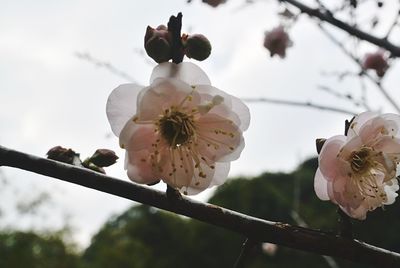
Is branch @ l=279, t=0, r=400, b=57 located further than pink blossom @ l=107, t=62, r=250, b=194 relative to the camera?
Yes

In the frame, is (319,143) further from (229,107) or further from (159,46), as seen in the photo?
(159,46)

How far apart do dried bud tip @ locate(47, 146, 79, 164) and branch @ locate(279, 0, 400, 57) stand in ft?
4.06

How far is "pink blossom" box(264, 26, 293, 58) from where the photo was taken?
2633 mm

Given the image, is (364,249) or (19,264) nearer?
(364,249)

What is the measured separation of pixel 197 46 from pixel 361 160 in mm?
383

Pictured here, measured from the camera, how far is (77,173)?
26.7 inches

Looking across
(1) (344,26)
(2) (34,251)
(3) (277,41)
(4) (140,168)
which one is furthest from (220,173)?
(2) (34,251)

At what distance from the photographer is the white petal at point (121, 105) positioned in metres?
0.78

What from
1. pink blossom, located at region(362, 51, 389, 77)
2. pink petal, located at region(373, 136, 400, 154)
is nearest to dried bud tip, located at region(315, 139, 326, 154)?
pink petal, located at region(373, 136, 400, 154)

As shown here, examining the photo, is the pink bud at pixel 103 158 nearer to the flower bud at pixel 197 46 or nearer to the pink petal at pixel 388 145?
the flower bud at pixel 197 46

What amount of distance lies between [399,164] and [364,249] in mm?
279

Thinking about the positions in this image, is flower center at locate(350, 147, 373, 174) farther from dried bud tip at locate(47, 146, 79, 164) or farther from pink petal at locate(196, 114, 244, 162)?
dried bud tip at locate(47, 146, 79, 164)

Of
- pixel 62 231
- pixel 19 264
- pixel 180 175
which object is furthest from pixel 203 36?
pixel 62 231

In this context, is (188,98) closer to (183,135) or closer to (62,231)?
(183,135)
